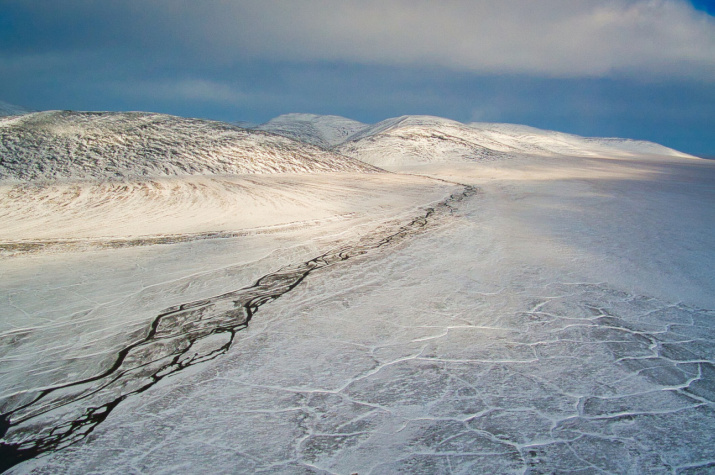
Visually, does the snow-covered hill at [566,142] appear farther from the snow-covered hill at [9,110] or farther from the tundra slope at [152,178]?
the snow-covered hill at [9,110]

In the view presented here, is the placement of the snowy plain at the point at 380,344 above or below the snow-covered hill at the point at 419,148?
below

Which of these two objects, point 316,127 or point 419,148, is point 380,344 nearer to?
point 419,148

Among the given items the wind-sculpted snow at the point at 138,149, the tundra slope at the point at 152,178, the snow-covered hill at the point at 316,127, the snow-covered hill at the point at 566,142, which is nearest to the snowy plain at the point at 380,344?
the tundra slope at the point at 152,178

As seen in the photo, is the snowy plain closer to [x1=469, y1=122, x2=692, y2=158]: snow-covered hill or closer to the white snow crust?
the white snow crust

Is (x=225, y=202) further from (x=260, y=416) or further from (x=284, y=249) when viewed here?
(x=260, y=416)

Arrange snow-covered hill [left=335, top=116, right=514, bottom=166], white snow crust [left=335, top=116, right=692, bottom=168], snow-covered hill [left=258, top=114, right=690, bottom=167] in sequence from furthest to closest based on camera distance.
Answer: snow-covered hill [left=258, top=114, right=690, bottom=167]
white snow crust [left=335, top=116, right=692, bottom=168]
snow-covered hill [left=335, top=116, right=514, bottom=166]

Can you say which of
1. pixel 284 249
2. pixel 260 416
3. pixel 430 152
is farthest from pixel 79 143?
pixel 430 152

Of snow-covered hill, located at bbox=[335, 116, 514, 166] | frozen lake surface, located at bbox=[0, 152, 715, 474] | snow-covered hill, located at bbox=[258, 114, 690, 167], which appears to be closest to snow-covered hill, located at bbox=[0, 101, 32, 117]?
snow-covered hill, located at bbox=[258, 114, 690, 167]
